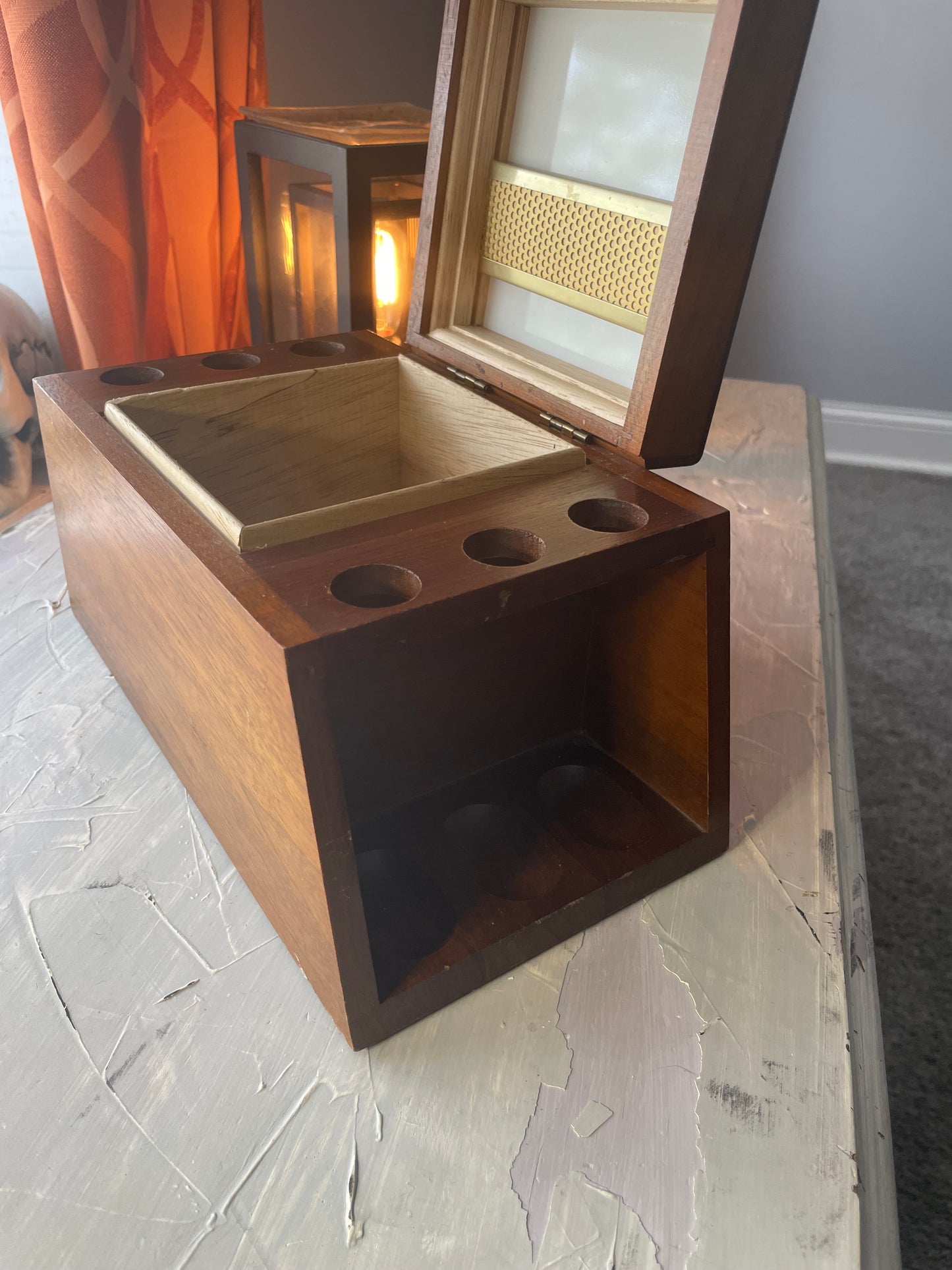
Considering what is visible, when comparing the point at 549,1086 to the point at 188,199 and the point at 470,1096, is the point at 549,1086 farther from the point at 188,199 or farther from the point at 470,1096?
the point at 188,199

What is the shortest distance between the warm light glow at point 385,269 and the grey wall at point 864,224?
119 centimetres

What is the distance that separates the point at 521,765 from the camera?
2.11 feet

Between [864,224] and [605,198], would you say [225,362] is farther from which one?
[864,224]

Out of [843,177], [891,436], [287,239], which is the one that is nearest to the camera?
[287,239]

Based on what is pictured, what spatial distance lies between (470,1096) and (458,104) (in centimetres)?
65

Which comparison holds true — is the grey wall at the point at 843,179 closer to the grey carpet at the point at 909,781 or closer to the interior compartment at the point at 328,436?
the grey carpet at the point at 909,781

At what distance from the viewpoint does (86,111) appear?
982 mm

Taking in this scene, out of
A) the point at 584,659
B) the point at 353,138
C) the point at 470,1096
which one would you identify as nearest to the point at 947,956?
the point at 584,659

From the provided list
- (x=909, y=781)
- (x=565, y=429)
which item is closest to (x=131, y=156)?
(x=565, y=429)

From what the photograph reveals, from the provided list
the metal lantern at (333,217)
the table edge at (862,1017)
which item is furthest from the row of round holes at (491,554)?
the metal lantern at (333,217)

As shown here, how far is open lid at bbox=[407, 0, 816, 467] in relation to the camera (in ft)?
1.65

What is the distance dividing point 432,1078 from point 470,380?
0.46 m

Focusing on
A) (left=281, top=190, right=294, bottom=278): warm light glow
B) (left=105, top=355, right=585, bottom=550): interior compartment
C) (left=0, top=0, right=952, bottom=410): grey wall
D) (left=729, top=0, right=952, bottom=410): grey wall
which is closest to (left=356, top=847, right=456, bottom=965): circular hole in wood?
(left=105, top=355, right=585, bottom=550): interior compartment

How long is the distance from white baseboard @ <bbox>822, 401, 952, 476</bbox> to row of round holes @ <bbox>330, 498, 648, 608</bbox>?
1.70 meters
